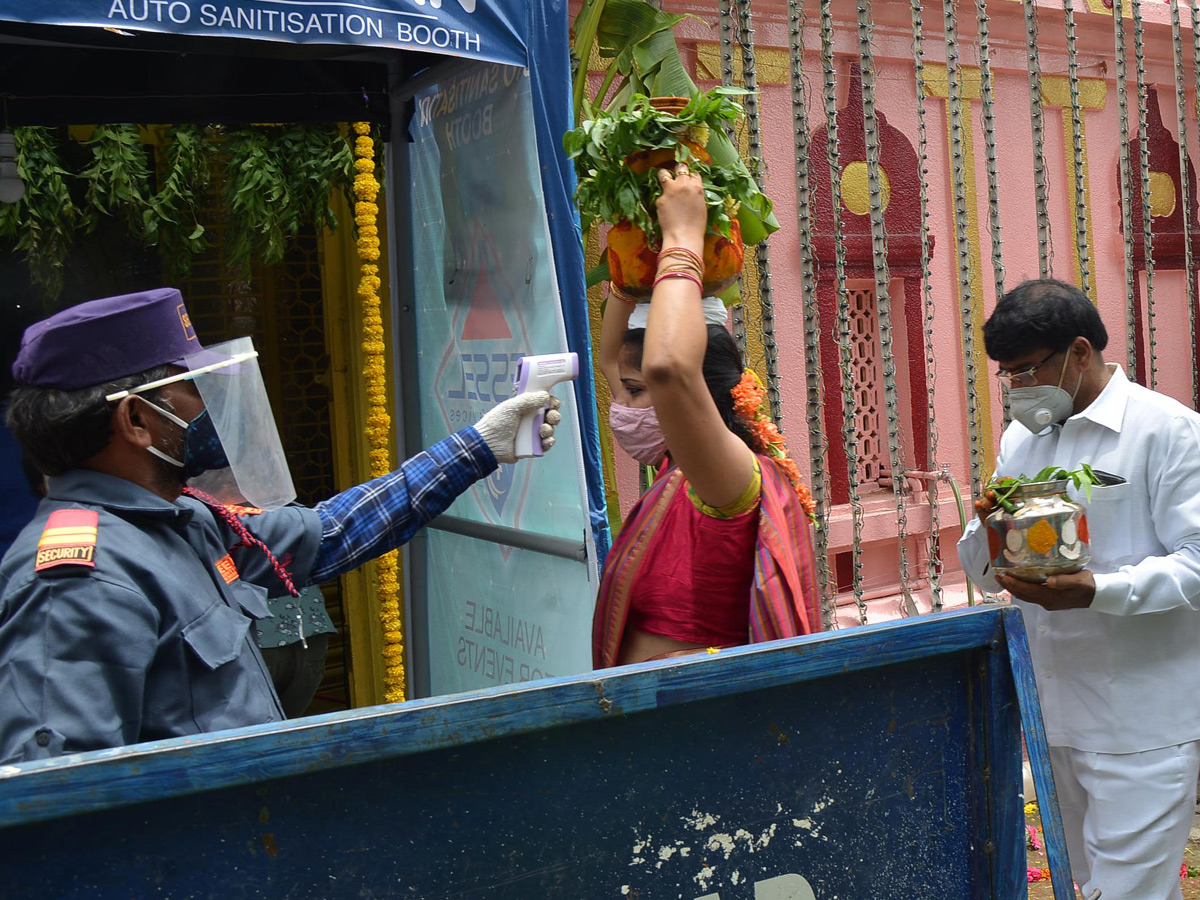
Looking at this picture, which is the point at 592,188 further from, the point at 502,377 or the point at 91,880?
the point at 91,880

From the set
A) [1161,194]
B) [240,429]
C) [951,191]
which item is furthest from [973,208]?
[240,429]

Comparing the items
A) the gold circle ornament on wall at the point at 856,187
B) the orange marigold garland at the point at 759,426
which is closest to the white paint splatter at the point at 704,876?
the orange marigold garland at the point at 759,426

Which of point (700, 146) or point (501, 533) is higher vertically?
point (700, 146)

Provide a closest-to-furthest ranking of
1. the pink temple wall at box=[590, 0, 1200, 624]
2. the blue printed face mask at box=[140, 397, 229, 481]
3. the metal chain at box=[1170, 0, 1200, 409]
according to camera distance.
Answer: the blue printed face mask at box=[140, 397, 229, 481] < the metal chain at box=[1170, 0, 1200, 409] < the pink temple wall at box=[590, 0, 1200, 624]

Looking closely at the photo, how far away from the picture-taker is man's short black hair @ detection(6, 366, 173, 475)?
74.6 inches

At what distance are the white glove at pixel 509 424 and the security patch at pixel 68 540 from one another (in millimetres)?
966

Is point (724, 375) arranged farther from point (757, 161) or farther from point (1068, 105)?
point (1068, 105)

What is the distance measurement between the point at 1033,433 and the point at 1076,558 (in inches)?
23.7

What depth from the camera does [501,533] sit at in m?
3.69

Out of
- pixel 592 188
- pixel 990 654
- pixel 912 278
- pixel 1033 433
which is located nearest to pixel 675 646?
pixel 990 654

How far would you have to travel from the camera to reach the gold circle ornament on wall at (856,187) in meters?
6.25

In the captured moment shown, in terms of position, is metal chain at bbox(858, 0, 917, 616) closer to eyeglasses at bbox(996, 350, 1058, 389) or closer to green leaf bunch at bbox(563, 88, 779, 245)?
eyeglasses at bbox(996, 350, 1058, 389)

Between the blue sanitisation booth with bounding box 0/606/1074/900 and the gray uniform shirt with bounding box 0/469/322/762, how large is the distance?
0.44 metres

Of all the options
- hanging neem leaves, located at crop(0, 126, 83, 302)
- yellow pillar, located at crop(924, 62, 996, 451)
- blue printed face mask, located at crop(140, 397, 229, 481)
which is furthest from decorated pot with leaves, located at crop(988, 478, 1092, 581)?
yellow pillar, located at crop(924, 62, 996, 451)
